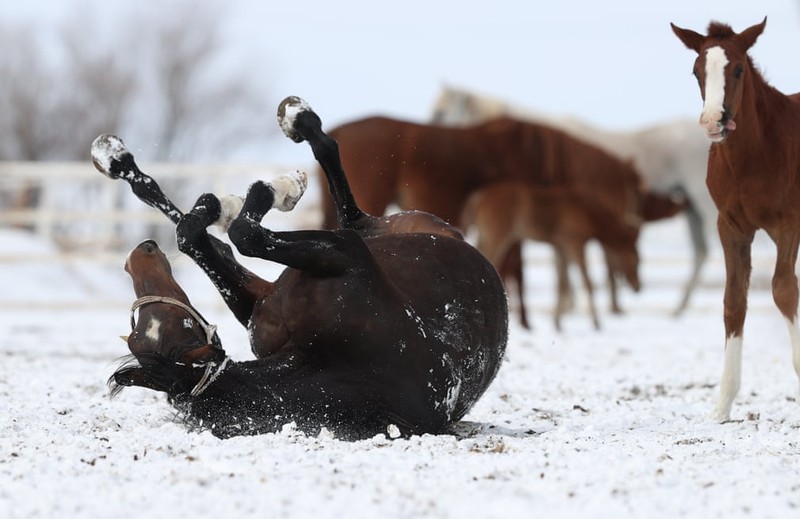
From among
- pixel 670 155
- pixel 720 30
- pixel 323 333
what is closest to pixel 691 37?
pixel 720 30

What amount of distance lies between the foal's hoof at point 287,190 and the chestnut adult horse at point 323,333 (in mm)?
72

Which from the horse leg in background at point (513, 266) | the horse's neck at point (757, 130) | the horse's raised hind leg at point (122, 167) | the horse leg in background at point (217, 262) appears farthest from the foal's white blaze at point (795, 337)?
the horse leg in background at point (513, 266)

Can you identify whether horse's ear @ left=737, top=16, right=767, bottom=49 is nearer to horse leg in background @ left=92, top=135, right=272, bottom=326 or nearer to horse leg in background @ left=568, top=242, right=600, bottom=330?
horse leg in background @ left=92, top=135, right=272, bottom=326

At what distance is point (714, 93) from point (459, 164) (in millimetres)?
6489

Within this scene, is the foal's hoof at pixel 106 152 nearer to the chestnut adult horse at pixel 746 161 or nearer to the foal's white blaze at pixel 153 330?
the foal's white blaze at pixel 153 330

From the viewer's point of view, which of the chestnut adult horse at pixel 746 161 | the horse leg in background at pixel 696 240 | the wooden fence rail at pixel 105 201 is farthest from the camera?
the wooden fence rail at pixel 105 201

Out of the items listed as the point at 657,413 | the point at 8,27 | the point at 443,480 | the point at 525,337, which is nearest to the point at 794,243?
the point at 657,413

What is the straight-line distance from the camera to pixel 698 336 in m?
9.95

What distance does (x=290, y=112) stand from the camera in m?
4.21

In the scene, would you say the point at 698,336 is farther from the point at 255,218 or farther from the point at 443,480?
the point at 443,480

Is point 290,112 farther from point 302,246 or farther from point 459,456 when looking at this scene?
point 459,456

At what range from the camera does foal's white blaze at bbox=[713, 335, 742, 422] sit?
4289 mm

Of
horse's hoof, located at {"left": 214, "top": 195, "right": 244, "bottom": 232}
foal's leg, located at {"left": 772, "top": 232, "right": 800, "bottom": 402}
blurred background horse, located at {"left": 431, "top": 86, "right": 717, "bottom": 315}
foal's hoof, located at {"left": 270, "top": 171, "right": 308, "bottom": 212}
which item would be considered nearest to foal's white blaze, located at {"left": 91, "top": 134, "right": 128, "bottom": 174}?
horse's hoof, located at {"left": 214, "top": 195, "right": 244, "bottom": 232}

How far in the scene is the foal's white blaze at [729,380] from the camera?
4.29 m
